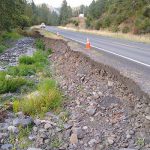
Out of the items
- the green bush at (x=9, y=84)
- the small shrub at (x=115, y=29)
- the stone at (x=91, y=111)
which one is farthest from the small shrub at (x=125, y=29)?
the stone at (x=91, y=111)

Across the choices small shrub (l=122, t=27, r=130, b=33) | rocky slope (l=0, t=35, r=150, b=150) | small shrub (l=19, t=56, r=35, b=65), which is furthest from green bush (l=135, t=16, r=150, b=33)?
rocky slope (l=0, t=35, r=150, b=150)

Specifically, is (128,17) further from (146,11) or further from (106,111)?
(106,111)

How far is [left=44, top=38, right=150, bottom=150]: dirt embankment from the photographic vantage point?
22.4 feet

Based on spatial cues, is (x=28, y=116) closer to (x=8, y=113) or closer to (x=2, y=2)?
(x=8, y=113)

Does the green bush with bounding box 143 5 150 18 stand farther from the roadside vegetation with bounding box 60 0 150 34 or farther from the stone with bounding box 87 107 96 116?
the stone with bounding box 87 107 96 116

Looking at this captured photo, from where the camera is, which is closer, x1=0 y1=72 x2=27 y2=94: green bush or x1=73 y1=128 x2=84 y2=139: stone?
x1=73 y1=128 x2=84 y2=139: stone

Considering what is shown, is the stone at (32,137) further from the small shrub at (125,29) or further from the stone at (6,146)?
the small shrub at (125,29)

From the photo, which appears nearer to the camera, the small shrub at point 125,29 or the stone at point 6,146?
the stone at point 6,146

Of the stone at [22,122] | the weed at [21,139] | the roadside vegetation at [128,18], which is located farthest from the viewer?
the roadside vegetation at [128,18]

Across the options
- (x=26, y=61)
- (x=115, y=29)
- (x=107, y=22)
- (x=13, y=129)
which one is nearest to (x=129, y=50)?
(x=26, y=61)

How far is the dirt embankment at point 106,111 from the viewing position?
682 cm

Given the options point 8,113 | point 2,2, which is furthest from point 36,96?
point 2,2

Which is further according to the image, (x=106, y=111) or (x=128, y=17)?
(x=128, y=17)

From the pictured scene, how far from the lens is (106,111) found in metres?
8.44
